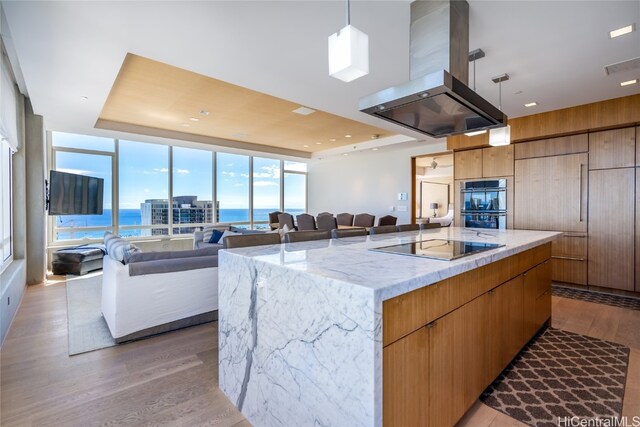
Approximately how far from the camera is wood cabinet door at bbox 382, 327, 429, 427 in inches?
44.4

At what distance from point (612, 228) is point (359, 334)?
462 cm

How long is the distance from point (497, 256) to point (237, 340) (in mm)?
1633

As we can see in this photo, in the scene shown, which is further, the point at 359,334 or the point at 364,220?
the point at 364,220

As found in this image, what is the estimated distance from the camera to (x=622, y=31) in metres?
2.29

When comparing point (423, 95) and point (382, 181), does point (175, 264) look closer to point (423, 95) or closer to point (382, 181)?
point (423, 95)

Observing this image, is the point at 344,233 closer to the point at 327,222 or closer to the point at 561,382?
the point at 561,382

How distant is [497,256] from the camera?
1.79 metres

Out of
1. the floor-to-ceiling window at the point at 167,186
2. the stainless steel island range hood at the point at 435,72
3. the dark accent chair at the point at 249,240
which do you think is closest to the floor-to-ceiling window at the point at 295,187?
the floor-to-ceiling window at the point at 167,186

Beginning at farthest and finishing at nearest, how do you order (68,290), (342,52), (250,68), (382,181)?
(382,181) < (68,290) < (250,68) < (342,52)

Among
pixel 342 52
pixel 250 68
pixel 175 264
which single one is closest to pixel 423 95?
pixel 342 52

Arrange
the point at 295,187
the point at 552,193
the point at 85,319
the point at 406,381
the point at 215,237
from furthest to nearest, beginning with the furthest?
the point at 295,187 < the point at 215,237 < the point at 552,193 < the point at 85,319 < the point at 406,381

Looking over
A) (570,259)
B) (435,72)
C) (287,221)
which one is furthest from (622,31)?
(287,221)

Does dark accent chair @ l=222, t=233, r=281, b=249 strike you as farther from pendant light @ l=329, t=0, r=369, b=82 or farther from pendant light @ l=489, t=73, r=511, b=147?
pendant light @ l=489, t=73, r=511, b=147

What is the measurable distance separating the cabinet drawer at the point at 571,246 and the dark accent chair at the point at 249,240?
425 cm
